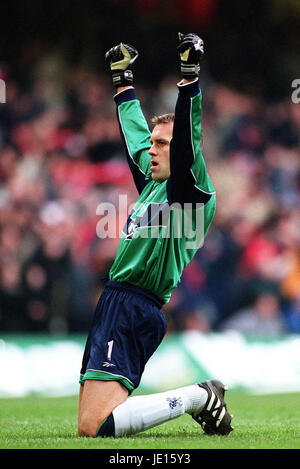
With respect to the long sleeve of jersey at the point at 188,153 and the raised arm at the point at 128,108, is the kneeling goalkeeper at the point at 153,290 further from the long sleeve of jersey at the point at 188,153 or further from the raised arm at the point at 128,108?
the raised arm at the point at 128,108

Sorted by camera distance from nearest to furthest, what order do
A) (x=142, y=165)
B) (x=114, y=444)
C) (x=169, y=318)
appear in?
(x=114, y=444)
(x=142, y=165)
(x=169, y=318)

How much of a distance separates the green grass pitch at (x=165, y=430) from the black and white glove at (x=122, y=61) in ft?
7.94

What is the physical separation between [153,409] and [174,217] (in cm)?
116

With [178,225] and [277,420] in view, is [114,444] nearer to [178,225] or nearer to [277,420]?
[178,225]

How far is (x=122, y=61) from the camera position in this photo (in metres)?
5.39

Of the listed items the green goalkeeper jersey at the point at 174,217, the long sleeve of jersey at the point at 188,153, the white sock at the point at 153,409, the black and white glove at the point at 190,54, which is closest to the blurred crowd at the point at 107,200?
the green goalkeeper jersey at the point at 174,217

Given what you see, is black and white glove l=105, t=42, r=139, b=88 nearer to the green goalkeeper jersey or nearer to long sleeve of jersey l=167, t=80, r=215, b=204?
the green goalkeeper jersey

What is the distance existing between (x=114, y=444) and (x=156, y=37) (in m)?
10.8

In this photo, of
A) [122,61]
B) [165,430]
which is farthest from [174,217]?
[165,430]

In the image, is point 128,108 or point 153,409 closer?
point 153,409

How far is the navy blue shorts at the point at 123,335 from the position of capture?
15.0ft

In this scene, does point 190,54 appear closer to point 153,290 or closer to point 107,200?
point 153,290
